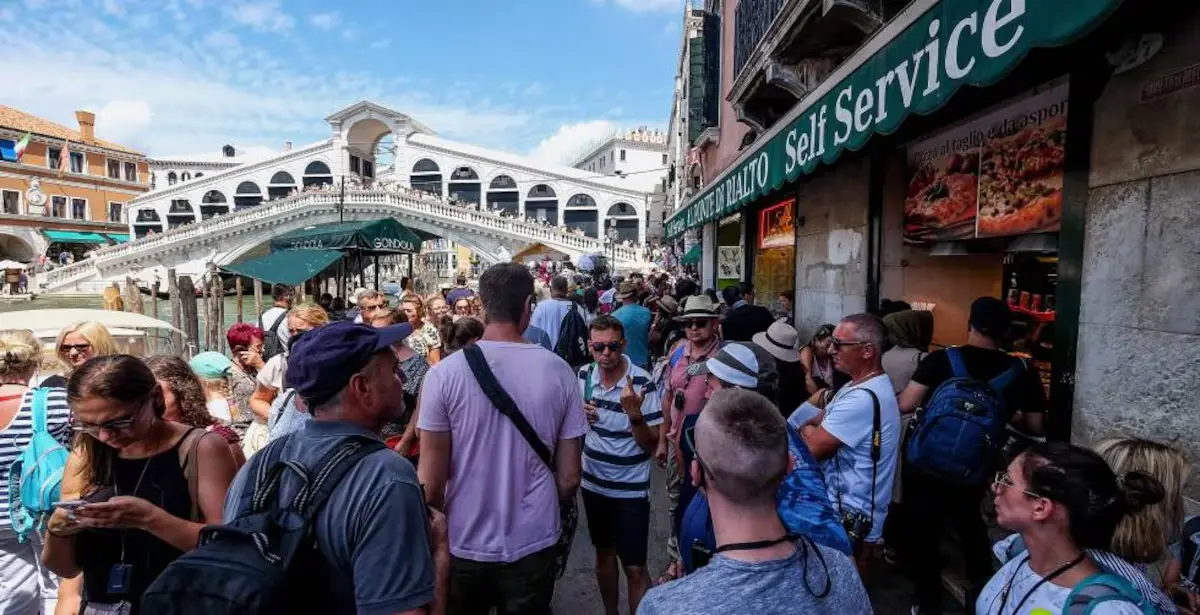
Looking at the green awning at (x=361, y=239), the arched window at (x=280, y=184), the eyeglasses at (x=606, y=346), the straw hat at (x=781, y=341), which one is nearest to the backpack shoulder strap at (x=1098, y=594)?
the eyeglasses at (x=606, y=346)

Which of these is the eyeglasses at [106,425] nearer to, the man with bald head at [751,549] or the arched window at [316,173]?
the man with bald head at [751,549]

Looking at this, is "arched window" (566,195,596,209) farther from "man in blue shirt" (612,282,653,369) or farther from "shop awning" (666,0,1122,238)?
"shop awning" (666,0,1122,238)

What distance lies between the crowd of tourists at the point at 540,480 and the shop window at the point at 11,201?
53.7 metres

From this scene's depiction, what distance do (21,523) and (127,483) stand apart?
1.14 meters

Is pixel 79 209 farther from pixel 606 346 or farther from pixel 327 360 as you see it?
pixel 327 360

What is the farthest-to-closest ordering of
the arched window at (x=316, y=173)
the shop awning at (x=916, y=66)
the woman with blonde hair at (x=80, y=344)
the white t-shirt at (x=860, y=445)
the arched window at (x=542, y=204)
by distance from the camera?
1. the arched window at (x=542, y=204)
2. the arched window at (x=316, y=173)
3. the woman with blonde hair at (x=80, y=344)
4. the white t-shirt at (x=860, y=445)
5. the shop awning at (x=916, y=66)

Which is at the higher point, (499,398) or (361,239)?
(361,239)

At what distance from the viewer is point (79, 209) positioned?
150 feet

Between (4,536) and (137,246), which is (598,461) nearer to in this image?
→ (4,536)

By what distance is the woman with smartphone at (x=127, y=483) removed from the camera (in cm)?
180

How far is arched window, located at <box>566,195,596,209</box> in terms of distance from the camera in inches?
1842

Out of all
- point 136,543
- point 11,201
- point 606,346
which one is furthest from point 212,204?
point 136,543

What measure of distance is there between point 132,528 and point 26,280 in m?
46.8

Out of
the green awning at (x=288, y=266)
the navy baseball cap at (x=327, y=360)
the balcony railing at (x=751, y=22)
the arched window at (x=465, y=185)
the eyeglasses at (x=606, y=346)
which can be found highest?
the arched window at (x=465, y=185)
